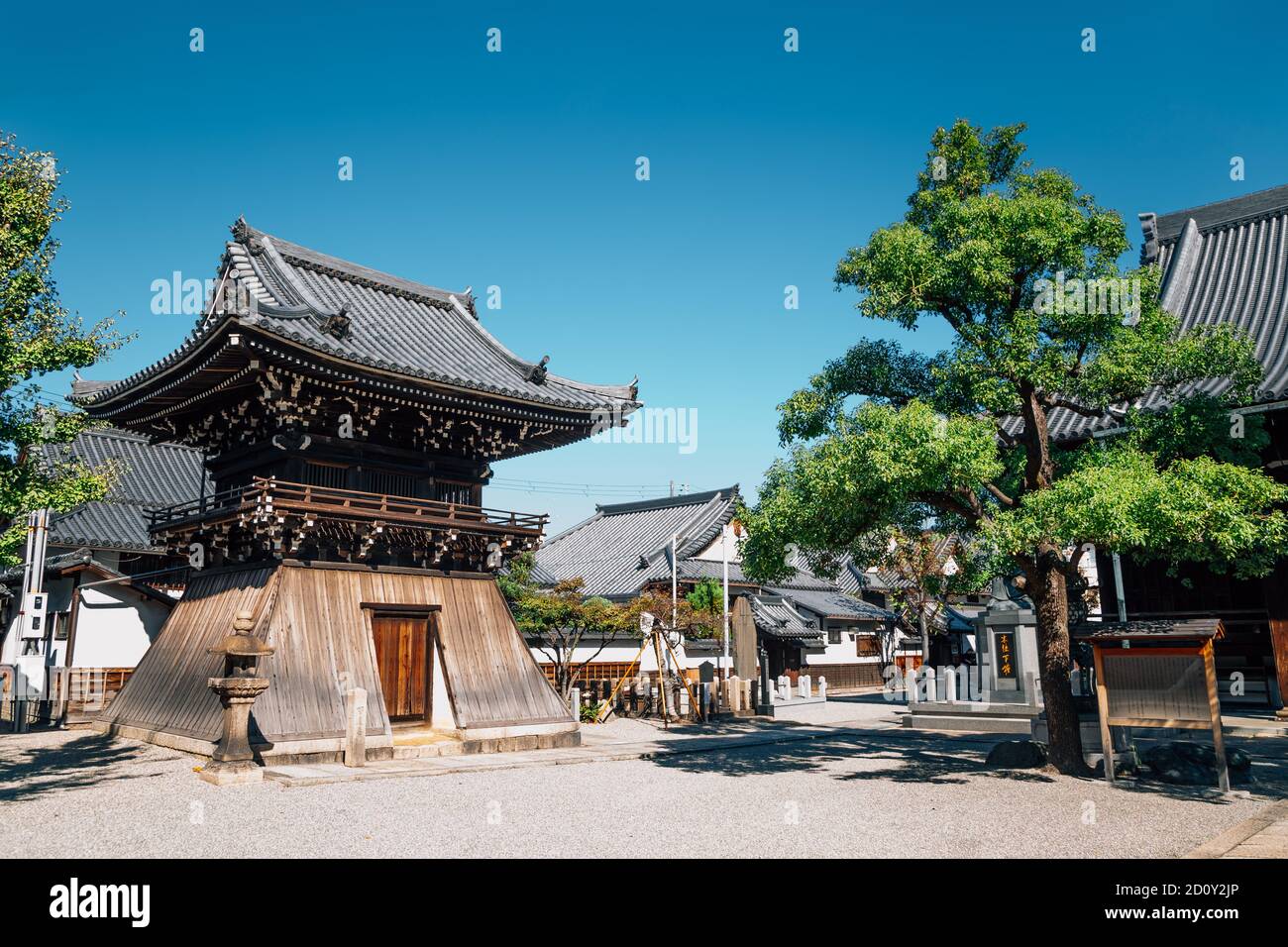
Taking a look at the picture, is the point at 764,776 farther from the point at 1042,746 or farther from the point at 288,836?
the point at 288,836

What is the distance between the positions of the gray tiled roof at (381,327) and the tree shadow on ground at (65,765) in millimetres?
7296

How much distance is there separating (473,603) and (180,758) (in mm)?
6376

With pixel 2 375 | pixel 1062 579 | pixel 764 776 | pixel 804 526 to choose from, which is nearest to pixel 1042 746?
pixel 1062 579

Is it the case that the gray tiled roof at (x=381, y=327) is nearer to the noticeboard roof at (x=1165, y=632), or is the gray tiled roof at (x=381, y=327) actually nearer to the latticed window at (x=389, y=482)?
the latticed window at (x=389, y=482)

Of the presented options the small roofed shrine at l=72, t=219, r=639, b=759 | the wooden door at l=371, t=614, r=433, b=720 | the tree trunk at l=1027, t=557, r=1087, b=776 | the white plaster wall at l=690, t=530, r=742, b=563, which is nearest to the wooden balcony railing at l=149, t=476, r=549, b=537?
the small roofed shrine at l=72, t=219, r=639, b=759

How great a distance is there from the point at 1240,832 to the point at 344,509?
48.2 ft

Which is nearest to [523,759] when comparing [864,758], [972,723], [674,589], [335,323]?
[864,758]

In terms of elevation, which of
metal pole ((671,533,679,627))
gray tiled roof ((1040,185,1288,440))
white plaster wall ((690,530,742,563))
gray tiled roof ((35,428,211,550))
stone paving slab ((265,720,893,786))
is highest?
gray tiled roof ((1040,185,1288,440))

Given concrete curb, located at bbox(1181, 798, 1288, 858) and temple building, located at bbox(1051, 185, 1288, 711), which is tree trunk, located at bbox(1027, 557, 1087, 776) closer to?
concrete curb, located at bbox(1181, 798, 1288, 858)

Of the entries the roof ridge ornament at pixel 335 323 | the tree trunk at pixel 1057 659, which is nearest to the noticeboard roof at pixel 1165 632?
the tree trunk at pixel 1057 659

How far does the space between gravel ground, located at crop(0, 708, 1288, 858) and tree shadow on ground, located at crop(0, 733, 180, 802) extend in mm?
67

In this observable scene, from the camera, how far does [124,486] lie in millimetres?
28141

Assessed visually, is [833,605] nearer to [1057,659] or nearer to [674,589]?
[674,589]

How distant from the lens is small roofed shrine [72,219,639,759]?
15914 millimetres
